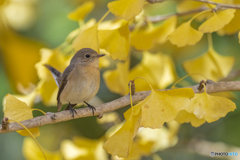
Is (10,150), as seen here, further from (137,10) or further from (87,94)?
(137,10)

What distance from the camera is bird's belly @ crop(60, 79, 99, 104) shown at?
900 millimetres

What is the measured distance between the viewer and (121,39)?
61 centimetres

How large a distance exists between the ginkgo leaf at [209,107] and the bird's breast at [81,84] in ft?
1.48

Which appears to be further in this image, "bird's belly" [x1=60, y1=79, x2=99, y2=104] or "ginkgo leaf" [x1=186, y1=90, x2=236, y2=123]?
"bird's belly" [x1=60, y1=79, x2=99, y2=104]

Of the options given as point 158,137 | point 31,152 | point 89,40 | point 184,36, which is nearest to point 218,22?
point 184,36

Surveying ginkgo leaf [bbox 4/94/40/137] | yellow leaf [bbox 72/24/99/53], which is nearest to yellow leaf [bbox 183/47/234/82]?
yellow leaf [bbox 72/24/99/53]

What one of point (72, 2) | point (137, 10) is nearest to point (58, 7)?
point (72, 2)

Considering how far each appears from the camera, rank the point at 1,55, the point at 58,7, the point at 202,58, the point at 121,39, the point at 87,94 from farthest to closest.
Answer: the point at 58,7
the point at 1,55
the point at 87,94
the point at 202,58
the point at 121,39

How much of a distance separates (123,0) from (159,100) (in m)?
0.21

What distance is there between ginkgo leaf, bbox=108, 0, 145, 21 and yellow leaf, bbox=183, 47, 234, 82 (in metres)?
0.31

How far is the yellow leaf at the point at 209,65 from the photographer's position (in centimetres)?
77

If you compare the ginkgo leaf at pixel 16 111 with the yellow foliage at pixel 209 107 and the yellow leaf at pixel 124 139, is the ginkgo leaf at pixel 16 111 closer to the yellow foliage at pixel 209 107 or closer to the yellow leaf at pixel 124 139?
the yellow leaf at pixel 124 139

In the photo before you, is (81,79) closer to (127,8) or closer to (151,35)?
(151,35)

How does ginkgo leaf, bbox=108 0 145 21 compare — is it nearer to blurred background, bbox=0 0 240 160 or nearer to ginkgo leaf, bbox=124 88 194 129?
ginkgo leaf, bbox=124 88 194 129
